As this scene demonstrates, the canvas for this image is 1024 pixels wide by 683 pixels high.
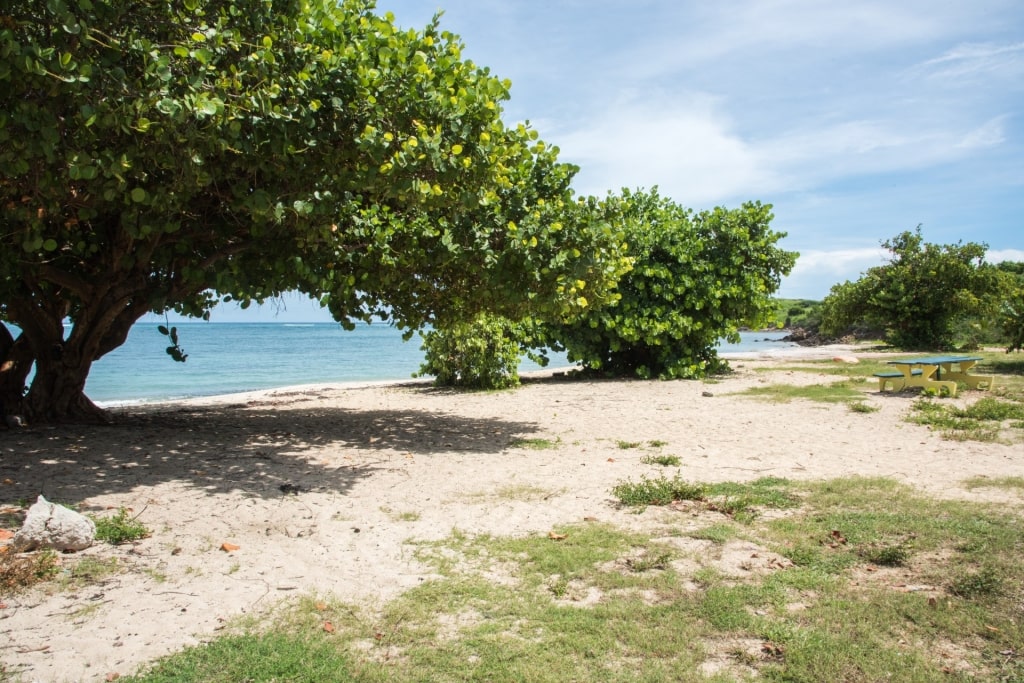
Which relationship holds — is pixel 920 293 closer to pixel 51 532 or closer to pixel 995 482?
pixel 995 482

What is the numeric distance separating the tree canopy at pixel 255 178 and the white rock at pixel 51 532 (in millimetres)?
2674

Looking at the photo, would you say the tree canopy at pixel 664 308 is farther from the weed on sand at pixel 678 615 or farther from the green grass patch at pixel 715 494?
the weed on sand at pixel 678 615

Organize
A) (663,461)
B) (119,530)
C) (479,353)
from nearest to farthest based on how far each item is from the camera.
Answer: (119,530)
(663,461)
(479,353)

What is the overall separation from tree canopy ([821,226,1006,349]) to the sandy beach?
18584 millimetres

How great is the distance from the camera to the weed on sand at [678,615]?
3.50m

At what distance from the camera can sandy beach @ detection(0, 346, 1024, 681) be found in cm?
422

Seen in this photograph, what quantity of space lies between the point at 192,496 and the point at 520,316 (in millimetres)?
5279

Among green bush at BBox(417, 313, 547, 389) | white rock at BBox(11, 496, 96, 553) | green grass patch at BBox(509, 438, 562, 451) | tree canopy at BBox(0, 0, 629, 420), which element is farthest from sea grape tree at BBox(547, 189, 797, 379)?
white rock at BBox(11, 496, 96, 553)

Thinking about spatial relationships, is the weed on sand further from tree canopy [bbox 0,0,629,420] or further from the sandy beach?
tree canopy [bbox 0,0,629,420]

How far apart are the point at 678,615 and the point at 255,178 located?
19.6ft

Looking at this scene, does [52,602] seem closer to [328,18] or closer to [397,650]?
[397,650]

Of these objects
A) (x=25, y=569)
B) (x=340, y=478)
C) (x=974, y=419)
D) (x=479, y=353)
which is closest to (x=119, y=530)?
(x=25, y=569)

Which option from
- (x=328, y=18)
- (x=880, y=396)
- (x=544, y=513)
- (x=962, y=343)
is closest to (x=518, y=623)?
(x=544, y=513)

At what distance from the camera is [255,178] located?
7.49 m
